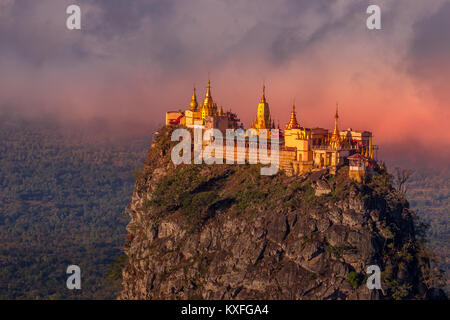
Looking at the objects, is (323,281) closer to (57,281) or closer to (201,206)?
(201,206)

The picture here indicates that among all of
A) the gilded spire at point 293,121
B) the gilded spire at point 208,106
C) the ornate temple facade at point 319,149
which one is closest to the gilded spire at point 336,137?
the ornate temple facade at point 319,149

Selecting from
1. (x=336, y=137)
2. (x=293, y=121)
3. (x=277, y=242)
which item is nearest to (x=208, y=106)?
(x=293, y=121)

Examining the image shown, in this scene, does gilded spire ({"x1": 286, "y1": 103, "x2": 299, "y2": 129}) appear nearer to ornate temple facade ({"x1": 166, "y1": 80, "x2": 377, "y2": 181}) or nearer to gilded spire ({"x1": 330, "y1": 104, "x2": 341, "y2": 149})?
ornate temple facade ({"x1": 166, "y1": 80, "x2": 377, "y2": 181})

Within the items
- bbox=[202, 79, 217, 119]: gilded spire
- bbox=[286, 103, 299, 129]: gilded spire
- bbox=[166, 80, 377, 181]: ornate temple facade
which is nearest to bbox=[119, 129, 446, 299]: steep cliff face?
bbox=[166, 80, 377, 181]: ornate temple facade

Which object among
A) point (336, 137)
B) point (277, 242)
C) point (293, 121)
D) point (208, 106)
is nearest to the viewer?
point (277, 242)

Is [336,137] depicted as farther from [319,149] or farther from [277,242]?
[277,242]

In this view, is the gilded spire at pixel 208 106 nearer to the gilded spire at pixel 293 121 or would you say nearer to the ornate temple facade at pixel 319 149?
the ornate temple facade at pixel 319 149

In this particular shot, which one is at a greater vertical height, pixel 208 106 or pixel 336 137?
pixel 208 106

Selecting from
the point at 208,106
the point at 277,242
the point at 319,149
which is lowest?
the point at 277,242
